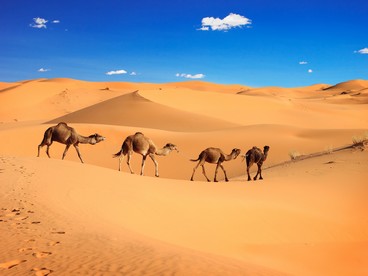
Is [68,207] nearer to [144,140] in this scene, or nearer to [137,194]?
[137,194]

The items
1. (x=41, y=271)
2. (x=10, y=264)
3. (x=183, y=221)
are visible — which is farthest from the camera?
(x=183, y=221)

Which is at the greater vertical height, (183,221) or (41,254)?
(41,254)

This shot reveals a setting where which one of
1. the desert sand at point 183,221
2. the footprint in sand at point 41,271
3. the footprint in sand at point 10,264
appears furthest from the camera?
the desert sand at point 183,221

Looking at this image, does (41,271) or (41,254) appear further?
(41,254)

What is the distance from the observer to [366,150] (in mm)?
17125

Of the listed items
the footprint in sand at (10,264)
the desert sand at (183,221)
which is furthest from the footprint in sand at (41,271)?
the footprint in sand at (10,264)

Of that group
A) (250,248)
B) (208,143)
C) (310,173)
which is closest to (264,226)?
(250,248)

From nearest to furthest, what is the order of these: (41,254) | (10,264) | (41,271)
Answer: (41,271)
(10,264)
(41,254)

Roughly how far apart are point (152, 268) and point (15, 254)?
2.01 meters

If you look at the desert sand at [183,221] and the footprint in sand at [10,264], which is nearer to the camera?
the footprint in sand at [10,264]

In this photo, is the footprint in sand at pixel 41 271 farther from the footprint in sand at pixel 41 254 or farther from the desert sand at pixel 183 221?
the footprint in sand at pixel 41 254

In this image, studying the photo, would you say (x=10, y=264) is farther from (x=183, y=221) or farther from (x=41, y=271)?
(x=183, y=221)

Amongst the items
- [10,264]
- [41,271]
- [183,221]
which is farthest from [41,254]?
[183,221]

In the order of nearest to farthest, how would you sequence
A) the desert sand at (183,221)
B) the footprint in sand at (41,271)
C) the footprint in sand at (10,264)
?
the footprint in sand at (41,271), the footprint in sand at (10,264), the desert sand at (183,221)
